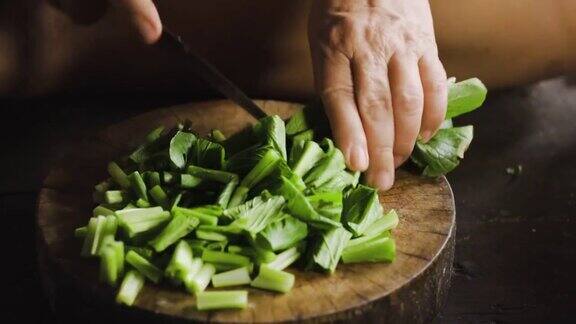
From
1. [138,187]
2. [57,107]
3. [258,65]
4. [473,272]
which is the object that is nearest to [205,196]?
[138,187]

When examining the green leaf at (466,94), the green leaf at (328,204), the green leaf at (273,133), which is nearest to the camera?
the green leaf at (328,204)

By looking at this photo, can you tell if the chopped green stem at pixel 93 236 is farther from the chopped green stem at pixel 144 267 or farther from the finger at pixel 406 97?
the finger at pixel 406 97

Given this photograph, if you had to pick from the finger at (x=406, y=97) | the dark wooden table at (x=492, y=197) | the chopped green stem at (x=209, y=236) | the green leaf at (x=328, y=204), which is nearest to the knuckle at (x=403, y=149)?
the finger at (x=406, y=97)

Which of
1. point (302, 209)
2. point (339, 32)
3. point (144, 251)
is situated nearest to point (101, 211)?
point (144, 251)

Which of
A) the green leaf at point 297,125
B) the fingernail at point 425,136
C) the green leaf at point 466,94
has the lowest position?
the fingernail at point 425,136

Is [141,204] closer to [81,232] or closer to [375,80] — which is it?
[81,232]

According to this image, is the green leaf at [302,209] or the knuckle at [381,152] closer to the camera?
the green leaf at [302,209]
